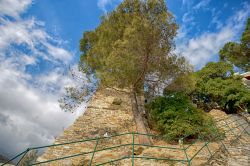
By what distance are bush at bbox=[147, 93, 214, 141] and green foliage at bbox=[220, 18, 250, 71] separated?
7892 mm

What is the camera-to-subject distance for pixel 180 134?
460 inches

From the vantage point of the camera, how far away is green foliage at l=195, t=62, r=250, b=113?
1587cm

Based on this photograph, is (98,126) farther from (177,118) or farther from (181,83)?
(181,83)

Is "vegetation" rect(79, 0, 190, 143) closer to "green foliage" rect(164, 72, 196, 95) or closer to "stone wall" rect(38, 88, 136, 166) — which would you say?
"green foliage" rect(164, 72, 196, 95)

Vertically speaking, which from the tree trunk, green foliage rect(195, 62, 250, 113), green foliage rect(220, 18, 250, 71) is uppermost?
green foliage rect(220, 18, 250, 71)

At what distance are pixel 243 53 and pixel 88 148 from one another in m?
14.5

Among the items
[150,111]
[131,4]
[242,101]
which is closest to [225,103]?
[242,101]

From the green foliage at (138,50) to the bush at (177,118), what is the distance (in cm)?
148

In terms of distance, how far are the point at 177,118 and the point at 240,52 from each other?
1042cm

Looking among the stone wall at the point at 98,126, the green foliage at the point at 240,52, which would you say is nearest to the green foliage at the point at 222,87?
the green foliage at the point at 240,52

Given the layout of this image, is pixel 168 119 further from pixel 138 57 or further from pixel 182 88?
pixel 138 57

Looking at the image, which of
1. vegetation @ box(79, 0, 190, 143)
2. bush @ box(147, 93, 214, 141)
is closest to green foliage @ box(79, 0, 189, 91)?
vegetation @ box(79, 0, 190, 143)

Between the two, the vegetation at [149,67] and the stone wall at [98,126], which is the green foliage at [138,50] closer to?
the vegetation at [149,67]

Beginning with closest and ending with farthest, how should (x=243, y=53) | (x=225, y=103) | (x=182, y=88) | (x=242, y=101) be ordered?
(x=182, y=88), (x=242, y=101), (x=225, y=103), (x=243, y=53)
